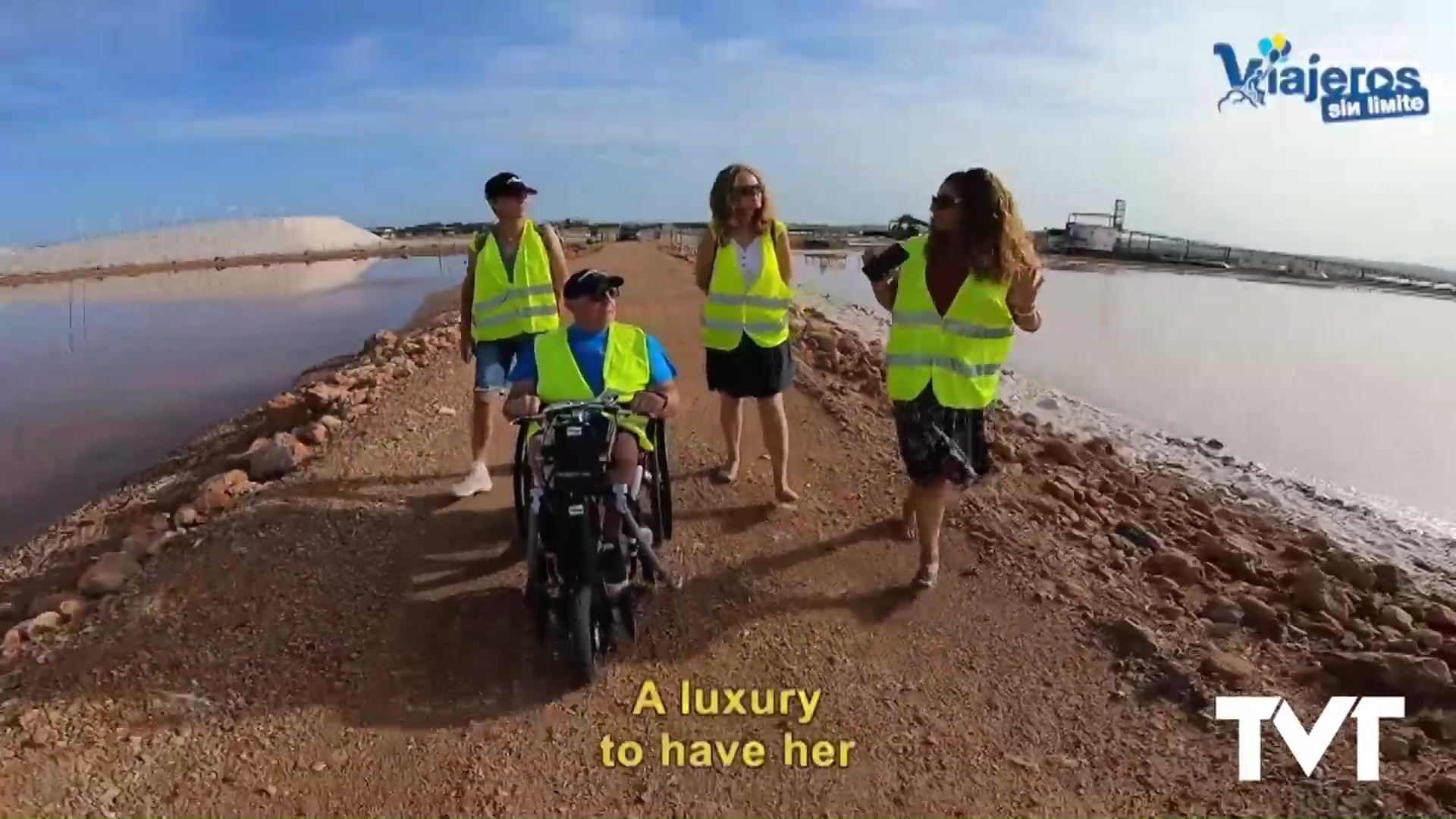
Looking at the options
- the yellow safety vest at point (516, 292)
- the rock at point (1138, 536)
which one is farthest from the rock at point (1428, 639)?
the yellow safety vest at point (516, 292)

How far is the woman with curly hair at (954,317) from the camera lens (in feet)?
14.4

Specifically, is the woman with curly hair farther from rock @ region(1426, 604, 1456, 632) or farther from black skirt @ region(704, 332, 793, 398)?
rock @ region(1426, 604, 1456, 632)

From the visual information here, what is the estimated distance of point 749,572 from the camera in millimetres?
5223

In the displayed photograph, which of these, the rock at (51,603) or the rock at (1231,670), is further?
the rock at (51,603)

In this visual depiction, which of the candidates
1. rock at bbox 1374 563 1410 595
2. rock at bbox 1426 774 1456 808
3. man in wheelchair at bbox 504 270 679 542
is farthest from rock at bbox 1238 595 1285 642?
man in wheelchair at bbox 504 270 679 542

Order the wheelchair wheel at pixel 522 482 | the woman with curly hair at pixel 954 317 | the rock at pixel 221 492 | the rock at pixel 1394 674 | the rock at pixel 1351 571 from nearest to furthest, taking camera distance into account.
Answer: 1. the woman with curly hair at pixel 954 317
2. the rock at pixel 1394 674
3. the wheelchair wheel at pixel 522 482
4. the rock at pixel 221 492
5. the rock at pixel 1351 571

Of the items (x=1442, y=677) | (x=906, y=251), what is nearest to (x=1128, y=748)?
(x=1442, y=677)

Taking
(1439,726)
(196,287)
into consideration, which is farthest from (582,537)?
(196,287)

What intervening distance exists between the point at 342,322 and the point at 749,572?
61.4 ft

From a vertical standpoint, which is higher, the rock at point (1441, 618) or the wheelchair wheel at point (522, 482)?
Result: the wheelchair wheel at point (522, 482)

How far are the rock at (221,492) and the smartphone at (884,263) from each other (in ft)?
14.3

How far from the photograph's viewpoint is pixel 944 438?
4.76 m

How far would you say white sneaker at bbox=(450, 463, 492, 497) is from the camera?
5992 mm

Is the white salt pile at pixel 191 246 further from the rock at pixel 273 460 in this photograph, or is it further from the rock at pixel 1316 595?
the rock at pixel 1316 595
